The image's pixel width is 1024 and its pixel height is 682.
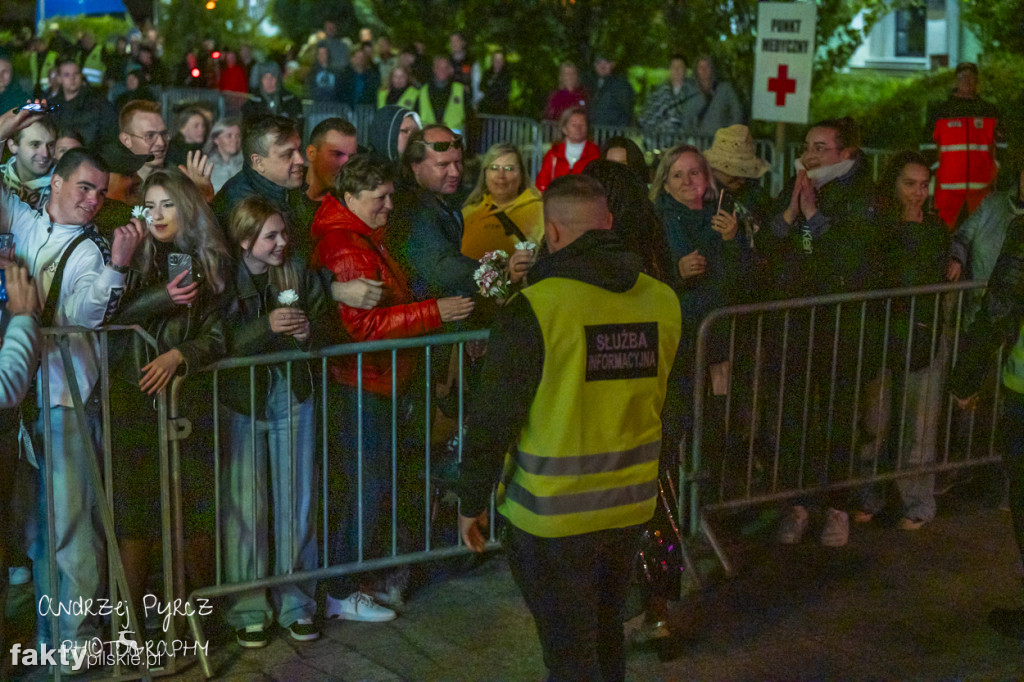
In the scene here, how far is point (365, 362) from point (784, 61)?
6.30m

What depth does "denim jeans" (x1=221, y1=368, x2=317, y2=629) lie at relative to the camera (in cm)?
543

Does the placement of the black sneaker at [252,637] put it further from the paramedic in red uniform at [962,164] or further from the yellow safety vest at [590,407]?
the paramedic in red uniform at [962,164]

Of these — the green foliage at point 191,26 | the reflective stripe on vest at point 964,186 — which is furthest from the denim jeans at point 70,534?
the green foliage at point 191,26

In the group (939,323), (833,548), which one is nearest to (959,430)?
(939,323)

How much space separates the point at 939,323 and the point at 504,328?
369 centimetres

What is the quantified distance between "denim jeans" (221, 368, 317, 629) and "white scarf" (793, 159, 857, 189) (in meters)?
3.19

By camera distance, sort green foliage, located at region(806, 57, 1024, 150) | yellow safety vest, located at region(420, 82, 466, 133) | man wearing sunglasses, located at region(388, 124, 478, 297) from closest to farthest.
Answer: man wearing sunglasses, located at region(388, 124, 478, 297), green foliage, located at region(806, 57, 1024, 150), yellow safety vest, located at region(420, 82, 466, 133)

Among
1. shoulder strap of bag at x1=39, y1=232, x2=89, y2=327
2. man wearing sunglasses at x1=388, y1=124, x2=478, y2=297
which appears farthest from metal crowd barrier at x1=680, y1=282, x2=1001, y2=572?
shoulder strap of bag at x1=39, y1=232, x2=89, y2=327

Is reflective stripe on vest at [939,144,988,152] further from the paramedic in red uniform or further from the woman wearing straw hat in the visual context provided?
the woman wearing straw hat

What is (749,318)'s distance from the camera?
6.54 meters

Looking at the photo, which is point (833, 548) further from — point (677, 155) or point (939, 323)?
point (677, 155)

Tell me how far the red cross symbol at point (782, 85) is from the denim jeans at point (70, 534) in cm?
720

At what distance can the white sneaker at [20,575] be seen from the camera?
6.06 metres

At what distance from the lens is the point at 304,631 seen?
5496 mm
